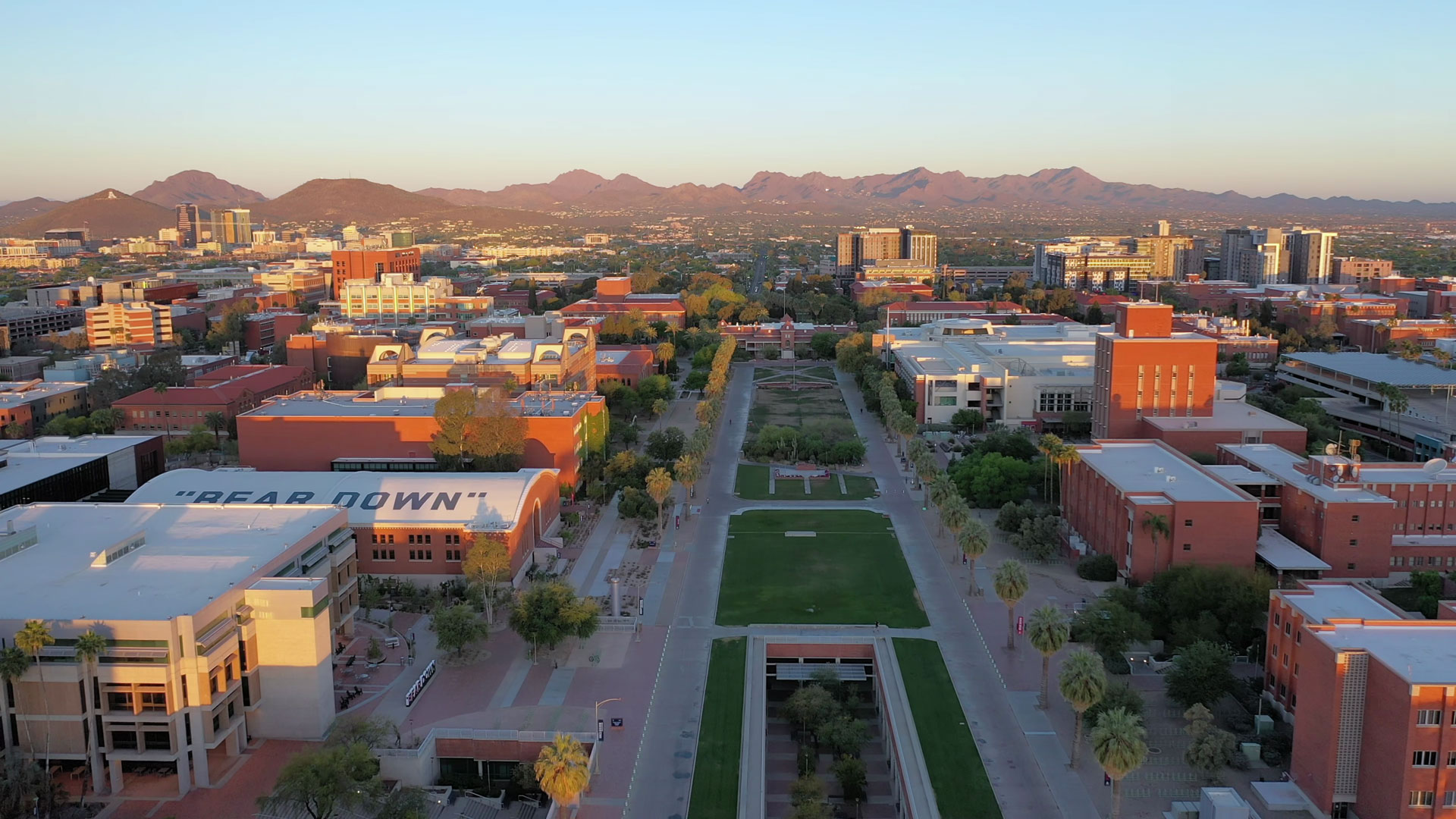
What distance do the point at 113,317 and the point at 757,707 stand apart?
9512 centimetres

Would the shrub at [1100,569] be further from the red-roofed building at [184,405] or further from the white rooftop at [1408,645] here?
the red-roofed building at [184,405]

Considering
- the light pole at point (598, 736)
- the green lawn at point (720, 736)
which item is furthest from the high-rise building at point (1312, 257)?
the light pole at point (598, 736)

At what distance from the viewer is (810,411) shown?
276 ft

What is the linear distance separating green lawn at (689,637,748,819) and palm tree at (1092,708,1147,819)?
9.30 metres

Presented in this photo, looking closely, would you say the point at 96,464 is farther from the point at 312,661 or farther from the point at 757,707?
the point at 757,707

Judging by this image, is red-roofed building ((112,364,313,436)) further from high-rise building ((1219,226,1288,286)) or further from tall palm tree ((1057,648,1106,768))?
high-rise building ((1219,226,1288,286))

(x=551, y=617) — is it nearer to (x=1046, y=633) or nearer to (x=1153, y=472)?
(x=1046, y=633)

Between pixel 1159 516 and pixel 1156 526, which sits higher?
pixel 1159 516

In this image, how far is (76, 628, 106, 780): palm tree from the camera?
90.1ft

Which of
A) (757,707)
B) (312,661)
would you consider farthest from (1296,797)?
(312,661)

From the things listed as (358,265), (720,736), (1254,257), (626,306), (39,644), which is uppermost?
(1254,257)

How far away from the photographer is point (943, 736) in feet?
101

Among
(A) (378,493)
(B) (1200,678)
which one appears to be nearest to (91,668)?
(A) (378,493)

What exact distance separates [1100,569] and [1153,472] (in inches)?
221
